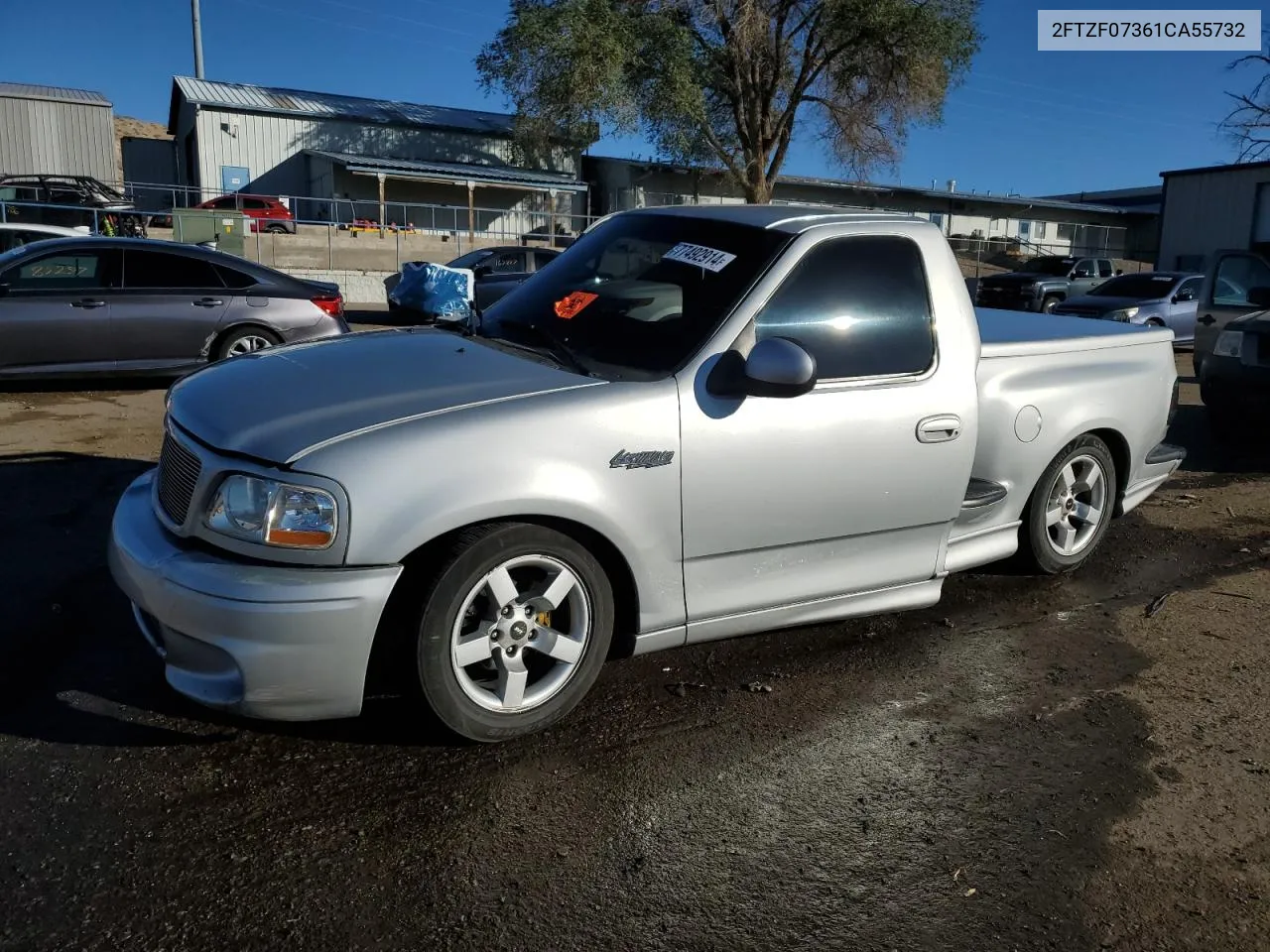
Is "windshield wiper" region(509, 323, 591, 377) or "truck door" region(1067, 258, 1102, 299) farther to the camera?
"truck door" region(1067, 258, 1102, 299)

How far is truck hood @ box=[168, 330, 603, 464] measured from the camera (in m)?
3.10

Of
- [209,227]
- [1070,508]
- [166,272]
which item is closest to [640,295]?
[1070,508]

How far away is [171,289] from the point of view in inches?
372

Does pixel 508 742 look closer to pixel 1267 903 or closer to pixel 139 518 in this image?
pixel 139 518

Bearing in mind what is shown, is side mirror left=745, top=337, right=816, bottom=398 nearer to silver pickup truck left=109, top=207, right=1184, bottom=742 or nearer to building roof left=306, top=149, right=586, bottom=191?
silver pickup truck left=109, top=207, right=1184, bottom=742

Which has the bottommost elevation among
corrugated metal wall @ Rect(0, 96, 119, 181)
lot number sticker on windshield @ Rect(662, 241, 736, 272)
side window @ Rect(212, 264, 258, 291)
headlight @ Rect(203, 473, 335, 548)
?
headlight @ Rect(203, 473, 335, 548)

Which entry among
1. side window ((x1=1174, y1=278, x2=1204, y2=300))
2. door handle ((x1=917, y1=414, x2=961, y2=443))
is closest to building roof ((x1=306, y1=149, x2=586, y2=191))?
side window ((x1=1174, y1=278, x2=1204, y2=300))

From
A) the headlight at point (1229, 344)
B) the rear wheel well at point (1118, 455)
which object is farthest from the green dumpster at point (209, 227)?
the rear wheel well at point (1118, 455)

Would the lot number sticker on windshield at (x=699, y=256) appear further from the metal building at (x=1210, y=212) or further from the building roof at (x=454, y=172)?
the metal building at (x=1210, y=212)

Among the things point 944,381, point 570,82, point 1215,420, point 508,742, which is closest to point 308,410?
point 508,742

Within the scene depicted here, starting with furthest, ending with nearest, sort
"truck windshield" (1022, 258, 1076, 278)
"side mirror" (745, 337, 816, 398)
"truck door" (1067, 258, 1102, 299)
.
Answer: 1. "truck windshield" (1022, 258, 1076, 278)
2. "truck door" (1067, 258, 1102, 299)
3. "side mirror" (745, 337, 816, 398)

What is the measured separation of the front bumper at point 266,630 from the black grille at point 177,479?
0.17 metres

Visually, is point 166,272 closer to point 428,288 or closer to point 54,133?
point 428,288

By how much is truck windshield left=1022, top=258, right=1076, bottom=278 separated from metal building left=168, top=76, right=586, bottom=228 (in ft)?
64.7
